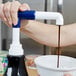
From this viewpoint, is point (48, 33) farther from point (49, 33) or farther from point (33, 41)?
point (33, 41)

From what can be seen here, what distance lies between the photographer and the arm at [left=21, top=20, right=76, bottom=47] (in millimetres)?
967

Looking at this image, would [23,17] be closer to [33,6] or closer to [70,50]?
[33,6]

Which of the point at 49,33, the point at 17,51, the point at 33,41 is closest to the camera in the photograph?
the point at 17,51

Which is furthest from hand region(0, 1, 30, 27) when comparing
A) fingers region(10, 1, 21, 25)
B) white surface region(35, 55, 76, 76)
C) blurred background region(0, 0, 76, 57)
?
blurred background region(0, 0, 76, 57)

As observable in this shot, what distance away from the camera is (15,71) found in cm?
42

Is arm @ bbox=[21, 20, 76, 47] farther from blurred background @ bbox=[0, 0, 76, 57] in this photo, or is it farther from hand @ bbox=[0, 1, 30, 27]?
hand @ bbox=[0, 1, 30, 27]

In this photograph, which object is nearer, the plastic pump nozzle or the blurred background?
the plastic pump nozzle

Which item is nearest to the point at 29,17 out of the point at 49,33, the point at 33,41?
the point at 49,33

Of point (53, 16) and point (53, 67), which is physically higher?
point (53, 16)

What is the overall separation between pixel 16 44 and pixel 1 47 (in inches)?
37.9

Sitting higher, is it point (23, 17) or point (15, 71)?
point (23, 17)

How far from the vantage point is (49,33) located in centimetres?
102

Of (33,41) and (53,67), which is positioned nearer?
(53,67)

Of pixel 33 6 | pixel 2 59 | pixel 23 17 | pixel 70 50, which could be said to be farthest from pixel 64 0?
pixel 23 17
